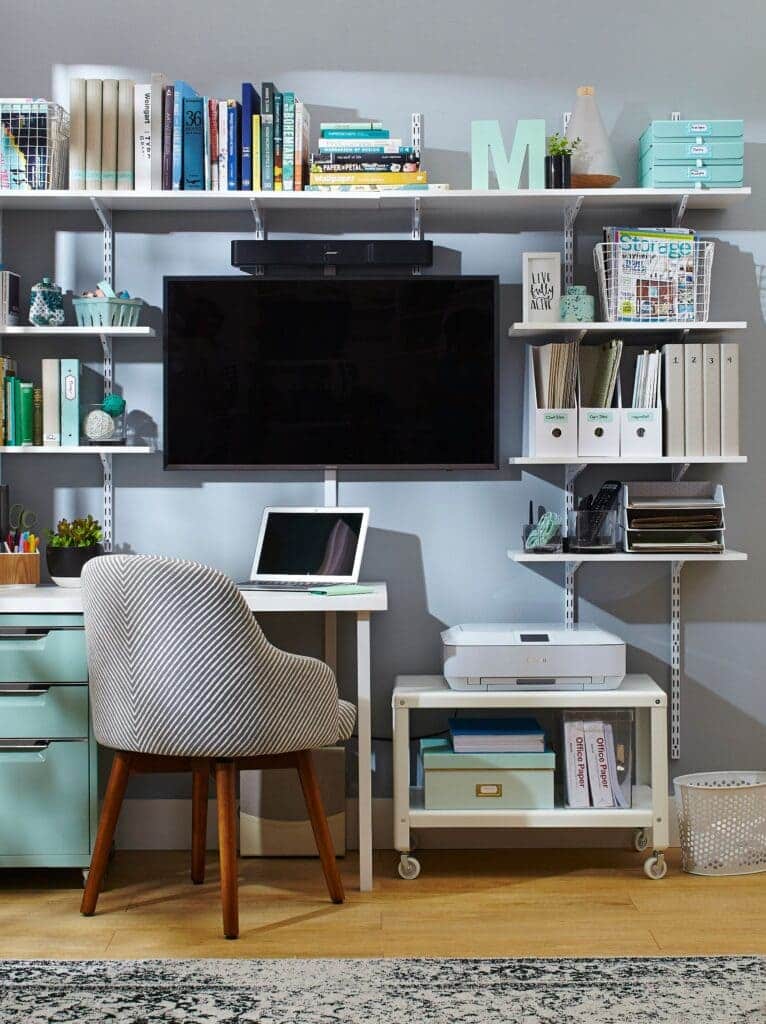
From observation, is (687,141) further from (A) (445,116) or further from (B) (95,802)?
(B) (95,802)

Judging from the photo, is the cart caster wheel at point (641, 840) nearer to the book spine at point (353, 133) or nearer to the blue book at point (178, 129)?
the book spine at point (353, 133)

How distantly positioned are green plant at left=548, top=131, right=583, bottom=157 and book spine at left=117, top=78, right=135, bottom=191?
46.5 inches

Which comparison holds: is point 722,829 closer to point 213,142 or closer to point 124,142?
point 213,142

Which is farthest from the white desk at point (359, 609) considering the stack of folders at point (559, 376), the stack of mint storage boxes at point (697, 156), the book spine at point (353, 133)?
the stack of mint storage boxes at point (697, 156)

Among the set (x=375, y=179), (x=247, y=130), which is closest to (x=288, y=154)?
(x=247, y=130)

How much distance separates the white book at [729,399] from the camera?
3307 millimetres

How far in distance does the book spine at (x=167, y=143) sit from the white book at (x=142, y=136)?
39 millimetres

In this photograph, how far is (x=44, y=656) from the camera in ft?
10.2

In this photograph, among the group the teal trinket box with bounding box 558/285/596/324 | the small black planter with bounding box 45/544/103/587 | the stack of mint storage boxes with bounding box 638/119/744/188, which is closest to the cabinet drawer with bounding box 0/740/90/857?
the small black planter with bounding box 45/544/103/587

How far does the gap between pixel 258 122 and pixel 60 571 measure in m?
1.37

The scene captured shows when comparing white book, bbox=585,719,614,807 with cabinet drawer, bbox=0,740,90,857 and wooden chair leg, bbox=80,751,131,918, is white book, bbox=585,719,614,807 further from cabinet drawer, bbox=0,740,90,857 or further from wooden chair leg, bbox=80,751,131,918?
cabinet drawer, bbox=0,740,90,857

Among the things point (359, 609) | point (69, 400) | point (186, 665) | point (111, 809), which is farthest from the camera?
Answer: point (69, 400)

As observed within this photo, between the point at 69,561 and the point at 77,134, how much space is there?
1.20 m

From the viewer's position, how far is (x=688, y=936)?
2.77 meters
